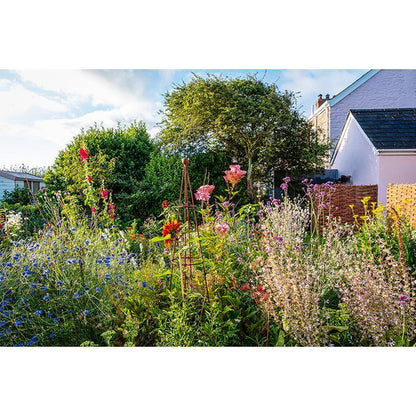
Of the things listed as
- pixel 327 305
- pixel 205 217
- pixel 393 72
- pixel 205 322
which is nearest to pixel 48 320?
pixel 205 322

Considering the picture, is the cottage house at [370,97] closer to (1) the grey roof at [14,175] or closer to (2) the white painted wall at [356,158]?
(2) the white painted wall at [356,158]

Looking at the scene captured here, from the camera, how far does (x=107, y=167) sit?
22.2 feet

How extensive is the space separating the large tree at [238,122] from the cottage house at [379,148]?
1118mm

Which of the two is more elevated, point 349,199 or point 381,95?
point 381,95

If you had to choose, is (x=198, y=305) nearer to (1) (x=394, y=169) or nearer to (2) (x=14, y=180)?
(2) (x=14, y=180)

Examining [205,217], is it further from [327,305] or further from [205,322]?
[327,305]

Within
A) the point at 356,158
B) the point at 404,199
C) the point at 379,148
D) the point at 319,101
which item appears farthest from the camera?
the point at 319,101

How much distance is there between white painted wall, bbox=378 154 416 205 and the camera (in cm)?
645

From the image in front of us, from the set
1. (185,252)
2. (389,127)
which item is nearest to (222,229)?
(185,252)

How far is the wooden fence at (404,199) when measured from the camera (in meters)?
4.12

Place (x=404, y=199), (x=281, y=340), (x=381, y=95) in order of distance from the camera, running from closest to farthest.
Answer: (x=281, y=340) < (x=404, y=199) < (x=381, y=95)

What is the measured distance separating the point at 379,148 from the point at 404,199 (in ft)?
8.95
